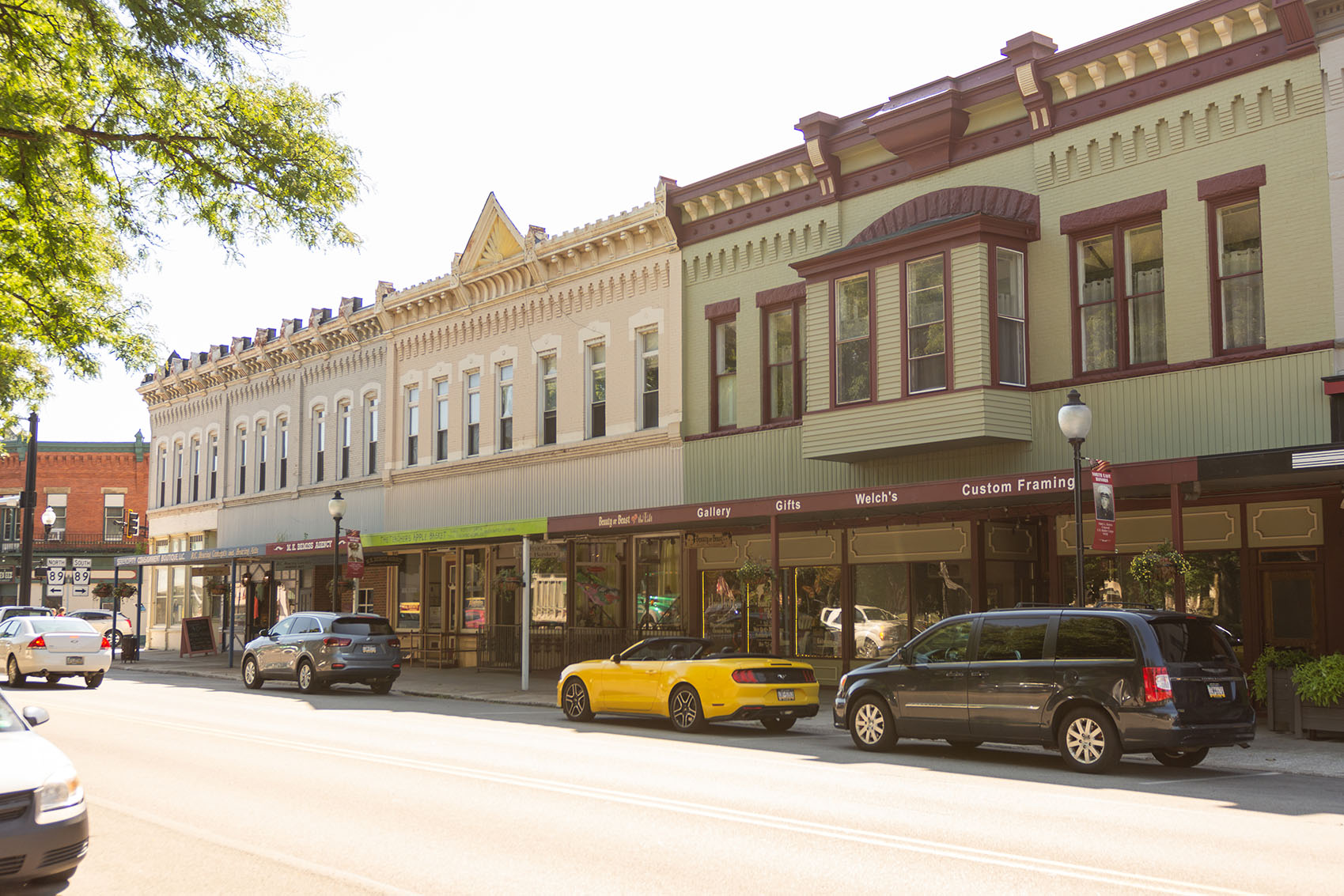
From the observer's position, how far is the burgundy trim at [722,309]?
83.3 ft

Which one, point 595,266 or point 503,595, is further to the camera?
point 503,595

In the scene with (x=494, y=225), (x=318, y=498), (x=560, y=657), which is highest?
(x=494, y=225)

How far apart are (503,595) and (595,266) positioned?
8.57 metres

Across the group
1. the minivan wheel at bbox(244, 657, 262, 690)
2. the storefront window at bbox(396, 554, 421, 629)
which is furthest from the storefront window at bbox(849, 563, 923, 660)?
the storefront window at bbox(396, 554, 421, 629)

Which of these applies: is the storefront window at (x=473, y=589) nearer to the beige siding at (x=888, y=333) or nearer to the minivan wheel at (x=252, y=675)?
the minivan wheel at (x=252, y=675)

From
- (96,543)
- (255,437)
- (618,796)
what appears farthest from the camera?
(96,543)

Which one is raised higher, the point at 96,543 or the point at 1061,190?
the point at 1061,190

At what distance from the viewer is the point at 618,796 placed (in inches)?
424

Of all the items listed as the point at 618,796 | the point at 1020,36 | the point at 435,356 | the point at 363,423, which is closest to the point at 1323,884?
the point at 618,796

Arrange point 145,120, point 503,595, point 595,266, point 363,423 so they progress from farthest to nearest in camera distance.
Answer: point 363,423
point 503,595
point 595,266
point 145,120

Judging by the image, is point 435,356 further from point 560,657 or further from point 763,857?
point 763,857

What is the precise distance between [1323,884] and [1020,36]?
52.3ft

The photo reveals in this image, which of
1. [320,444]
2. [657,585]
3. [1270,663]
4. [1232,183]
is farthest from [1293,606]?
[320,444]

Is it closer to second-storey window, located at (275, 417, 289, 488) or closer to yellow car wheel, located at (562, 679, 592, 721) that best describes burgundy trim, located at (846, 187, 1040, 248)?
yellow car wheel, located at (562, 679, 592, 721)
